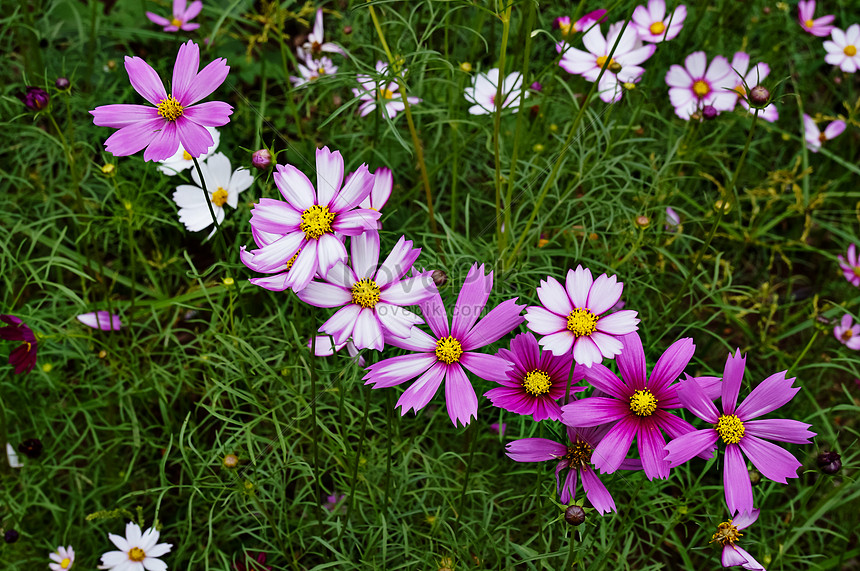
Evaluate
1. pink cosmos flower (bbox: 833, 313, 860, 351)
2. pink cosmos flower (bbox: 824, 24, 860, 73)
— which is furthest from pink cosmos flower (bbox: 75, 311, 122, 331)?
pink cosmos flower (bbox: 824, 24, 860, 73)

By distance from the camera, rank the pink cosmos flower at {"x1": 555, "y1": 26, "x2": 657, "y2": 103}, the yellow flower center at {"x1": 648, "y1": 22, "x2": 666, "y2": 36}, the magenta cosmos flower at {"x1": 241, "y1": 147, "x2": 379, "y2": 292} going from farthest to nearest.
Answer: the yellow flower center at {"x1": 648, "y1": 22, "x2": 666, "y2": 36} < the pink cosmos flower at {"x1": 555, "y1": 26, "x2": 657, "y2": 103} < the magenta cosmos flower at {"x1": 241, "y1": 147, "x2": 379, "y2": 292}

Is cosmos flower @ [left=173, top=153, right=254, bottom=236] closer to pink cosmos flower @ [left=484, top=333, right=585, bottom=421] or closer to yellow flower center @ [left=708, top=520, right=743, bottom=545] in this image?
pink cosmos flower @ [left=484, top=333, right=585, bottom=421]

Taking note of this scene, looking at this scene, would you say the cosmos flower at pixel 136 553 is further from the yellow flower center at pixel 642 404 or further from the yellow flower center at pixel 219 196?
the yellow flower center at pixel 642 404

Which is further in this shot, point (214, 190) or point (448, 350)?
point (214, 190)

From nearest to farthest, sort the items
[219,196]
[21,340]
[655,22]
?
[21,340] → [219,196] → [655,22]

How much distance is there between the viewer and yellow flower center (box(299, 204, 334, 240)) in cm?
80

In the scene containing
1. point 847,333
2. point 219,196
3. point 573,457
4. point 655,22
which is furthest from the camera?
point 655,22

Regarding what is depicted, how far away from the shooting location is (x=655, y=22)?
1567 millimetres

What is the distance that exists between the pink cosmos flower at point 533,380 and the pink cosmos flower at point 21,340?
0.81 metres

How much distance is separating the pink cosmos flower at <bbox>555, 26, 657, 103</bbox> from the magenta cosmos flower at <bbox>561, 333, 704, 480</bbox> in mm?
727

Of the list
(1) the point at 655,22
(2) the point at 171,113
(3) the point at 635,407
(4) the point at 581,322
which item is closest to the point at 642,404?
(3) the point at 635,407

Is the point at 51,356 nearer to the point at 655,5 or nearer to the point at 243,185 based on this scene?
the point at 243,185

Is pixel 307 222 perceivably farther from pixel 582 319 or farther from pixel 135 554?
pixel 135 554

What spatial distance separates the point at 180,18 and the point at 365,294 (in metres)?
1.25
